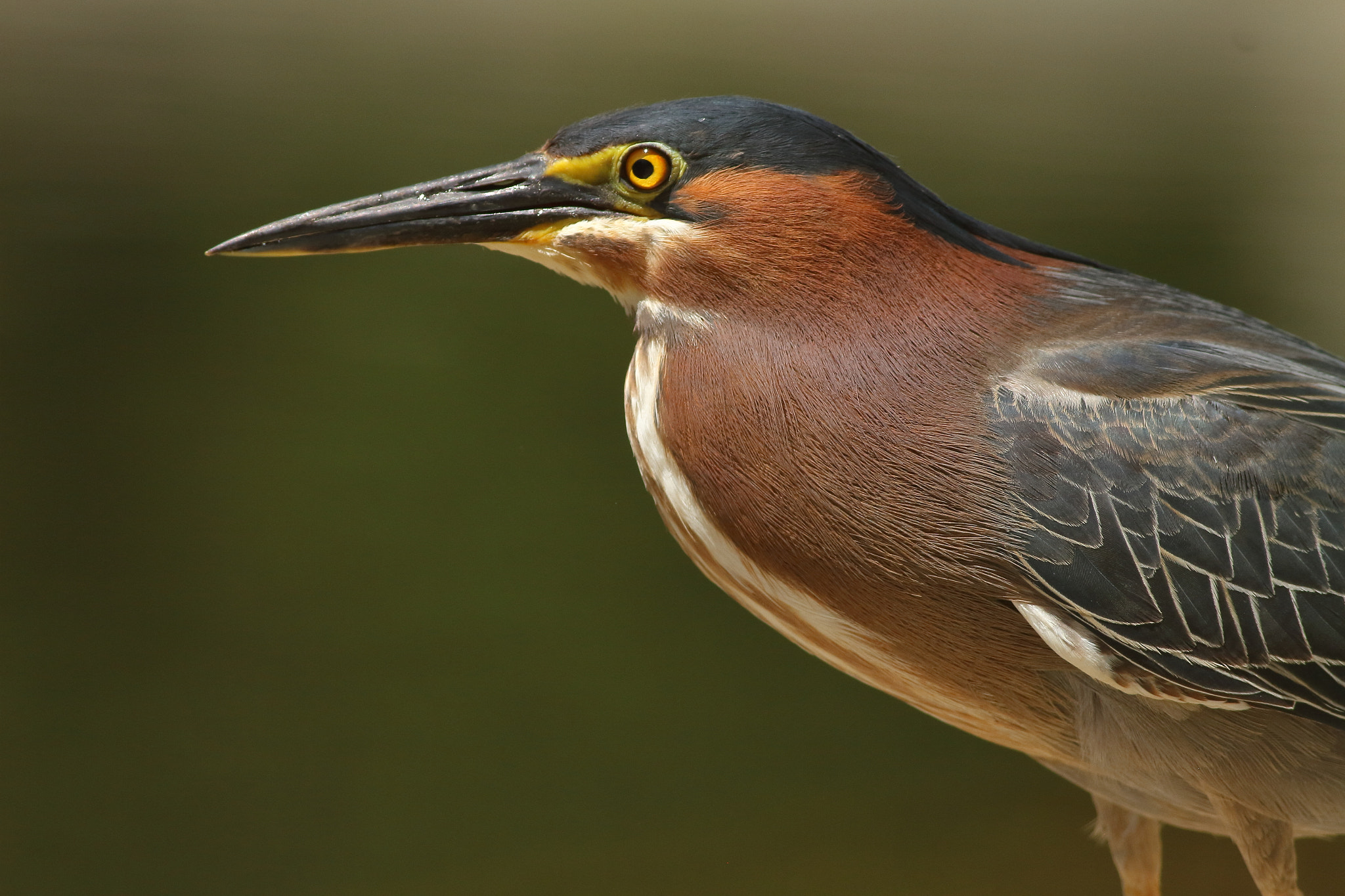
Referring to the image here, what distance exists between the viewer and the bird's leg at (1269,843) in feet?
3.99

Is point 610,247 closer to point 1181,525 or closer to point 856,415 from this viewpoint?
point 856,415

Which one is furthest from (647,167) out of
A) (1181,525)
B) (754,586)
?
(1181,525)

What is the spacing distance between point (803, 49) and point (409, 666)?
5.50ft

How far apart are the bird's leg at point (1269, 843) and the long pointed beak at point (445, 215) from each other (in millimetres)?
917

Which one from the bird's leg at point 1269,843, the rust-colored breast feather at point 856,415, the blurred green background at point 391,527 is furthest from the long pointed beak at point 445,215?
the blurred green background at point 391,527

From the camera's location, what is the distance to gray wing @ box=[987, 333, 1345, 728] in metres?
1.08

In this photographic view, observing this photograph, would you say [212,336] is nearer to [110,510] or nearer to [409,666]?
[110,510]

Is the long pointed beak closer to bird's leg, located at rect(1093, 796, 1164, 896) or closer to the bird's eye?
the bird's eye

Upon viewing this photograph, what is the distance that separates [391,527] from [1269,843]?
1.73 metres

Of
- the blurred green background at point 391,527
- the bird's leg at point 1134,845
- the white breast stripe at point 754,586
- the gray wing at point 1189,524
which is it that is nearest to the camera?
the gray wing at point 1189,524

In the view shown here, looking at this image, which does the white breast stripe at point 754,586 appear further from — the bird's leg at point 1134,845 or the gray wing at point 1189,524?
the bird's leg at point 1134,845

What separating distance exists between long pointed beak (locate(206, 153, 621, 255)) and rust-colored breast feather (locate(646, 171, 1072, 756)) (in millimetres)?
137

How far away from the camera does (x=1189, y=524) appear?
1.09 metres

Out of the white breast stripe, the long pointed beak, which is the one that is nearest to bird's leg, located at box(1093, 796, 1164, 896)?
the white breast stripe
